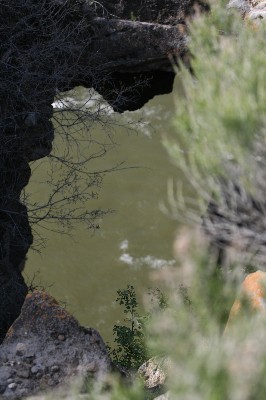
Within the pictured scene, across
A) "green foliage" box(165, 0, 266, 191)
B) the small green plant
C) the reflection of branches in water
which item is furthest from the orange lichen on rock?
the small green plant

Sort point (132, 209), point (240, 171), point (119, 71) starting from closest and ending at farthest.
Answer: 1. point (240, 171)
2. point (119, 71)
3. point (132, 209)

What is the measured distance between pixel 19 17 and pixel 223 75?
3421 millimetres

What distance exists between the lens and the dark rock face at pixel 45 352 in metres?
4.01

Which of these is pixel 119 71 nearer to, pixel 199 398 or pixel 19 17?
pixel 19 17

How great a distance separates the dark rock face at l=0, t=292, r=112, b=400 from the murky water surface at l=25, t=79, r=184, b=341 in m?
5.30

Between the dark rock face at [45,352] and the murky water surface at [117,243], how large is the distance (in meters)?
5.30

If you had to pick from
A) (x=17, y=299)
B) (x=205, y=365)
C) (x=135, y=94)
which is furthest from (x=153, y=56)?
(x=205, y=365)

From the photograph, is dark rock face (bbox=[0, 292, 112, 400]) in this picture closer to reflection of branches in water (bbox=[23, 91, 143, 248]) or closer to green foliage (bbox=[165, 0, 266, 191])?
green foliage (bbox=[165, 0, 266, 191])

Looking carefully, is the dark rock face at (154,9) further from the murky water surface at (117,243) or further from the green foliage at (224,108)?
the murky water surface at (117,243)

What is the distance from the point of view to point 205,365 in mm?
2061

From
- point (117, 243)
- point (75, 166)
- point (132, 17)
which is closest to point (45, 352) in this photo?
point (75, 166)

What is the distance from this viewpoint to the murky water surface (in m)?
10.0

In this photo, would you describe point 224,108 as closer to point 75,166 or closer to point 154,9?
point 154,9

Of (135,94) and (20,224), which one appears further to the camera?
(135,94)
